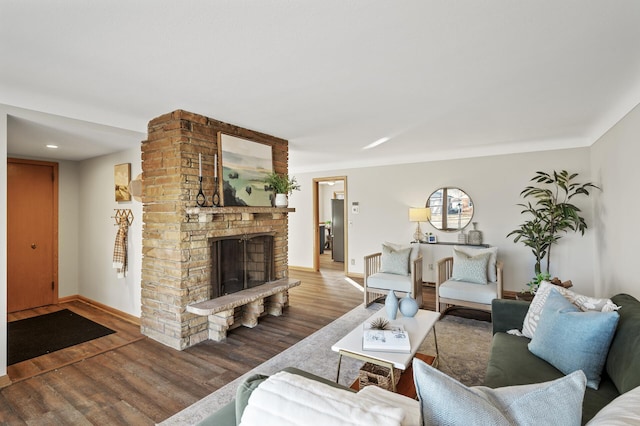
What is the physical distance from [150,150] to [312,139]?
79.6 inches

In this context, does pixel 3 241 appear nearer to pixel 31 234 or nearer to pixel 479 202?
pixel 31 234

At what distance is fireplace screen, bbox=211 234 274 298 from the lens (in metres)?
3.43

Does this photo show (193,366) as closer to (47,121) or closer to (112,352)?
(112,352)

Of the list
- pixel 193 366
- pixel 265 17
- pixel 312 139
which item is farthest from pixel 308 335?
pixel 265 17

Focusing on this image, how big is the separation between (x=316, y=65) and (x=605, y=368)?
2478 millimetres

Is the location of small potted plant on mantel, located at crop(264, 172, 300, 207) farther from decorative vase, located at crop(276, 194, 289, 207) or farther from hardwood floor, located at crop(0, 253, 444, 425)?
hardwood floor, located at crop(0, 253, 444, 425)

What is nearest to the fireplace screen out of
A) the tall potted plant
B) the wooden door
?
the wooden door

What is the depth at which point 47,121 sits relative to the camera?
9.48ft

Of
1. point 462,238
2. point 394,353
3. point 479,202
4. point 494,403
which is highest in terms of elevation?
point 479,202

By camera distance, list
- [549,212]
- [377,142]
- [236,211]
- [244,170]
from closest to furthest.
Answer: [236,211] → [244,170] → [549,212] → [377,142]

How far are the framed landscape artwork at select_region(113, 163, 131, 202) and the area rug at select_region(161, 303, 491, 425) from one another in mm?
2715

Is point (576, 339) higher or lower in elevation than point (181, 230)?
lower

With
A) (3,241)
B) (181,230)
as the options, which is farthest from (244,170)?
(3,241)

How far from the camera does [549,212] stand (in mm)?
4242
